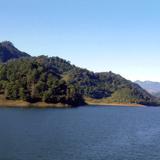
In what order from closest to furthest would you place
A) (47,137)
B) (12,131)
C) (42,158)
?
(42,158)
(47,137)
(12,131)

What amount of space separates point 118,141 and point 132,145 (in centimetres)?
752

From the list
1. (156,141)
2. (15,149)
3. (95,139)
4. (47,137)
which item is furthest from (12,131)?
(156,141)

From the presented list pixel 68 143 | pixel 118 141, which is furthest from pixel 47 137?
pixel 118 141

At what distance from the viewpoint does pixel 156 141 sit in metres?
110

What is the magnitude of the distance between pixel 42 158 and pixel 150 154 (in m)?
25.1

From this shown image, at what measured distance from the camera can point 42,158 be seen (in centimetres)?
7688

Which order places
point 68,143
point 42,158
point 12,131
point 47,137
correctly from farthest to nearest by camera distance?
1. point 12,131
2. point 47,137
3. point 68,143
4. point 42,158

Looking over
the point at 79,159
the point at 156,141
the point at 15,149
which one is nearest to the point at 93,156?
the point at 79,159

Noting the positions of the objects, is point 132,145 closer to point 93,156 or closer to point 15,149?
point 93,156

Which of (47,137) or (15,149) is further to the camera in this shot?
(47,137)

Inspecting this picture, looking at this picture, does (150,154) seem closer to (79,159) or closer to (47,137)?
(79,159)

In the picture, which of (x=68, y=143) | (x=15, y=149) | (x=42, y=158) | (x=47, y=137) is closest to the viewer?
(x=42, y=158)

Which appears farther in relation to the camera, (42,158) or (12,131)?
(12,131)

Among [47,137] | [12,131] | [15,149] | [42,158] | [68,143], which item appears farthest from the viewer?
[12,131]
